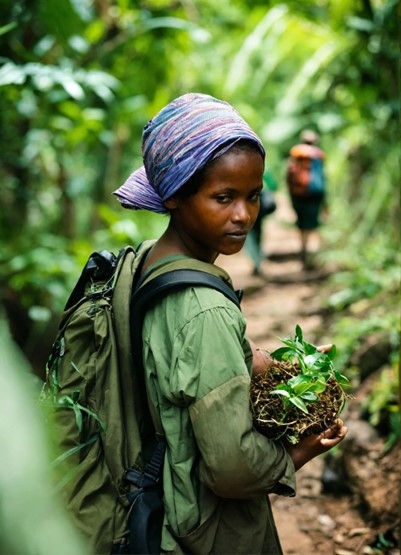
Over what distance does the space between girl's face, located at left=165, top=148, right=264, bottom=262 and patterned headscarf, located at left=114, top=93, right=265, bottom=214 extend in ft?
0.14

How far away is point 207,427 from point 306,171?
7172 millimetres

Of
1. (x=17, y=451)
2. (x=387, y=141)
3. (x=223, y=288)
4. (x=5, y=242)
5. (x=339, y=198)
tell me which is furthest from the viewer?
(x=339, y=198)

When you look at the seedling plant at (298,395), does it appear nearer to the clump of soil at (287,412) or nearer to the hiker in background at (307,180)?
the clump of soil at (287,412)

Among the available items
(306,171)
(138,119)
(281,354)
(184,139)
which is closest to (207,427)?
(281,354)

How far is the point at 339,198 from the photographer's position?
13.3 meters

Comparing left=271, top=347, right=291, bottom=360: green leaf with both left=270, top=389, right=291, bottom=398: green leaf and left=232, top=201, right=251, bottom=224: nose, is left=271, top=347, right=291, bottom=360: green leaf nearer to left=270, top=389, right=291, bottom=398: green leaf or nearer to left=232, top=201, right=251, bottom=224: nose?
left=270, top=389, right=291, bottom=398: green leaf

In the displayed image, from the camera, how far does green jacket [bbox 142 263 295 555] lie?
56.9 inches

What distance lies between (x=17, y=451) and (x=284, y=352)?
86cm

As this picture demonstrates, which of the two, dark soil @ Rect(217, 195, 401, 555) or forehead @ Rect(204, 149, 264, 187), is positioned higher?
forehead @ Rect(204, 149, 264, 187)

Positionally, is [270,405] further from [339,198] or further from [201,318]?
[339,198]

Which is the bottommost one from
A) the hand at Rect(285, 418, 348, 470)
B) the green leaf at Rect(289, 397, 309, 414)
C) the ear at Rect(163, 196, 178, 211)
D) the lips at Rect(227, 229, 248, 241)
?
the hand at Rect(285, 418, 348, 470)

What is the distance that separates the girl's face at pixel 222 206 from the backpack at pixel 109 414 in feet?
0.35

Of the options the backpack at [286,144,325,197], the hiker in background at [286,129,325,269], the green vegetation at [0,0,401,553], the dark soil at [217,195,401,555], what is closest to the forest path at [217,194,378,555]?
the dark soil at [217,195,401,555]

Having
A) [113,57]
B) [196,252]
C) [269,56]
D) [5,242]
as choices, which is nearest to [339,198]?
[269,56]
